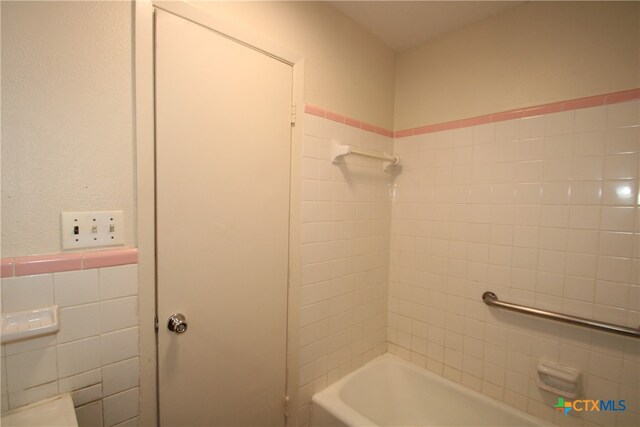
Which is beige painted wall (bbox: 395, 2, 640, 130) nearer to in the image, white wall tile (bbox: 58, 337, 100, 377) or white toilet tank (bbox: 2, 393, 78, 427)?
white wall tile (bbox: 58, 337, 100, 377)

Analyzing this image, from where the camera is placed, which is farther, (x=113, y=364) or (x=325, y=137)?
(x=325, y=137)

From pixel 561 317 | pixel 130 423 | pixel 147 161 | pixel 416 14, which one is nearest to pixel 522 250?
pixel 561 317

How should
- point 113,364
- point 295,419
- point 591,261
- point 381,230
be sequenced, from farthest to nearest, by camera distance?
point 381,230 → point 295,419 → point 591,261 → point 113,364

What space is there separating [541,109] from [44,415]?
86.7 inches

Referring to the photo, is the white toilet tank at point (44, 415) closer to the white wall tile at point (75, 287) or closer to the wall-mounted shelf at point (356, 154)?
the white wall tile at point (75, 287)

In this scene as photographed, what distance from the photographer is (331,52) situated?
1.49 metres

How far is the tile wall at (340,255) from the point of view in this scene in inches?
56.4

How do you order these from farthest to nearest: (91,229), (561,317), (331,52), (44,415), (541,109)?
1. (331,52)
2. (541,109)
3. (561,317)
4. (91,229)
5. (44,415)

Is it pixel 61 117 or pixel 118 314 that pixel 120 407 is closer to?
pixel 118 314

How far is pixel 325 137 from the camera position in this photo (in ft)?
Answer: 4.82

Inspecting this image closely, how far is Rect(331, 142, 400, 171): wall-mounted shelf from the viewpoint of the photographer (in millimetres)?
1461

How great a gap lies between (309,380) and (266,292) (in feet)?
1.94

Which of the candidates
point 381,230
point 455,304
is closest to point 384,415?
point 455,304

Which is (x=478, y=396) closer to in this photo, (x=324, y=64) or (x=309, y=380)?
(x=309, y=380)
